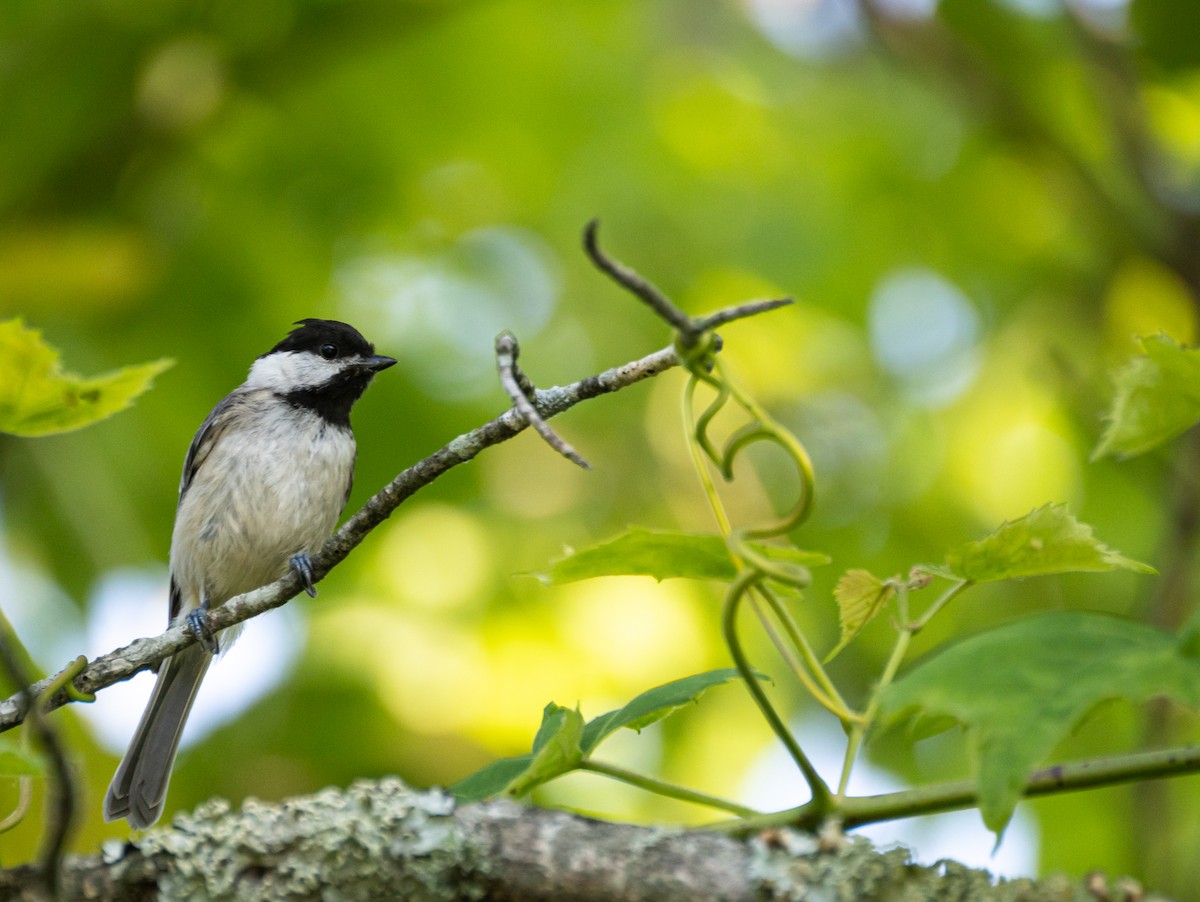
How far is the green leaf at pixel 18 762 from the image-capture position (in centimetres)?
136

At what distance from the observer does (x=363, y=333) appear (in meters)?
5.02

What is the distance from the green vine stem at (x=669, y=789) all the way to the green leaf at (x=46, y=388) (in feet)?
2.74

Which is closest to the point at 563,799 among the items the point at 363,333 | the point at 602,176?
the point at 363,333

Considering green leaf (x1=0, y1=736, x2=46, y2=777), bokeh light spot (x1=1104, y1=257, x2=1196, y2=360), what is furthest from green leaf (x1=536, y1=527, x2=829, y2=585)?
bokeh light spot (x1=1104, y1=257, x2=1196, y2=360)

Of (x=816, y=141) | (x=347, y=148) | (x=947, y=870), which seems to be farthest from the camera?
(x=816, y=141)

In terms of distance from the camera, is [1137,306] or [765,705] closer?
[765,705]

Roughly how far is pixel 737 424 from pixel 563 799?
5.86 feet

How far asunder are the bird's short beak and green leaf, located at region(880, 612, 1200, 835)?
3380 millimetres

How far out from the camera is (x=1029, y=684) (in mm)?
1218

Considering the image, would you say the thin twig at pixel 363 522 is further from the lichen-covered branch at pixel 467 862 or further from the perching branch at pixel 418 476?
the lichen-covered branch at pixel 467 862

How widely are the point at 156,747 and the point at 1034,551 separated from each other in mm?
3774

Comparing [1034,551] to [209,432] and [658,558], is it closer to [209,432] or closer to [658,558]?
[658,558]

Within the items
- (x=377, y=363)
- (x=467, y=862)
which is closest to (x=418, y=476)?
(x=467, y=862)

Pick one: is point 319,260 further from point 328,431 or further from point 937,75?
point 937,75
